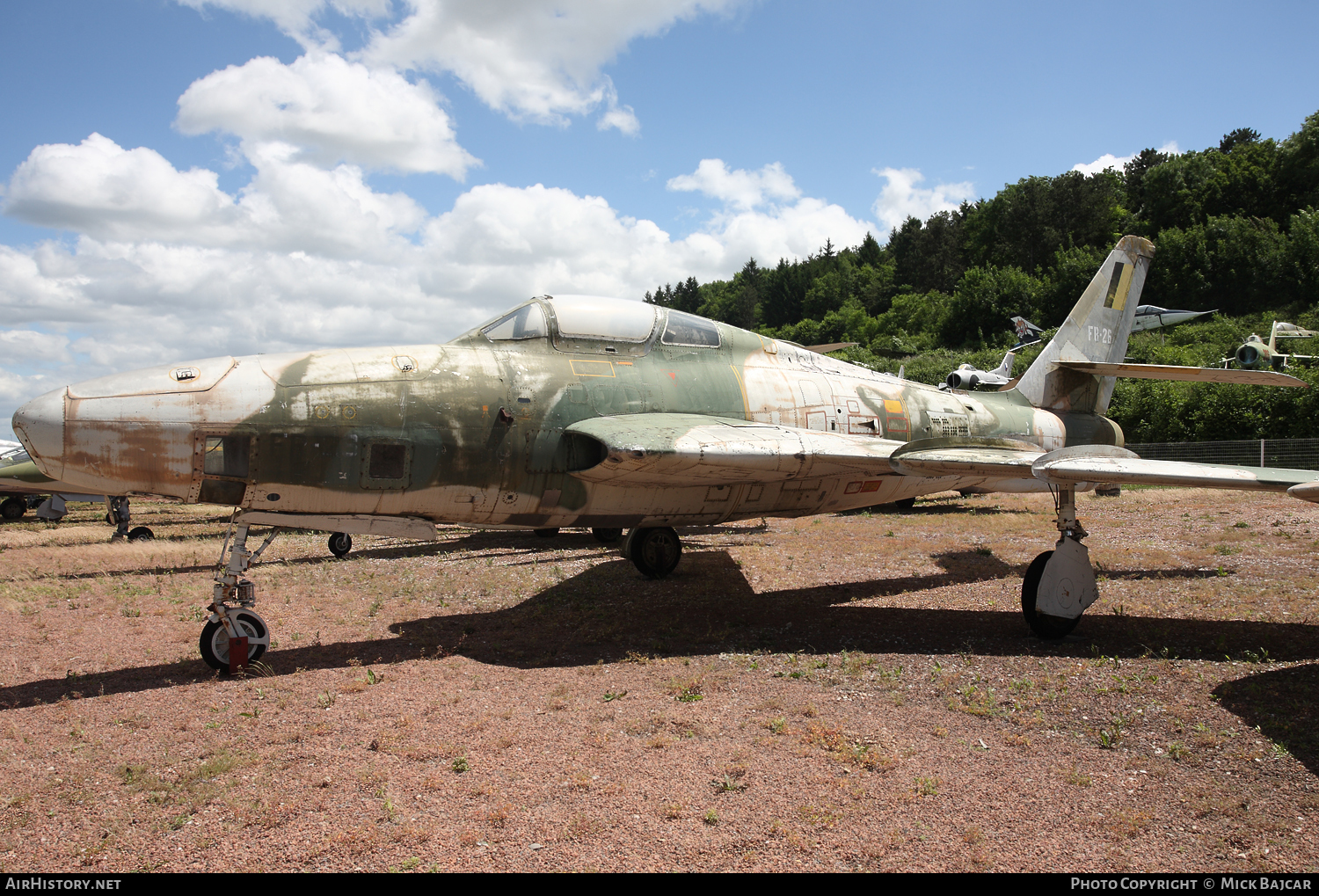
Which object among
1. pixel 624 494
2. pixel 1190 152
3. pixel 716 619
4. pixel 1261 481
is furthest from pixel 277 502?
pixel 1190 152

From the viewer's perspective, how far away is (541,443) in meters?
7.93

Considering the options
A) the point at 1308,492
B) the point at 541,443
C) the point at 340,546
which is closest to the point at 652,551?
the point at 541,443

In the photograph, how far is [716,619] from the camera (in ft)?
30.2

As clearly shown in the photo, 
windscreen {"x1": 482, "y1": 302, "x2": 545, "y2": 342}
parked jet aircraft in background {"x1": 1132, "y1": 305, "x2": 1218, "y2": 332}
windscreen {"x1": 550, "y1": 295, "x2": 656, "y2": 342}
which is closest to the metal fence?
parked jet aircraft in background {"x1": 1132, "y1": 305, "x2": 1218, "y2": 332}

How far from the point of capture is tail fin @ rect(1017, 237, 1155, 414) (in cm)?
1205

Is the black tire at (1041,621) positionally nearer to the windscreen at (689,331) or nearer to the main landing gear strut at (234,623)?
the windscreen at (689,331)

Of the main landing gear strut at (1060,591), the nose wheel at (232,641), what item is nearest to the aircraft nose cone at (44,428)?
the nose wheel at (232,641)

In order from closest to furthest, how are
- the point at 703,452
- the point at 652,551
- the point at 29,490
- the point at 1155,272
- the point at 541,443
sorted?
Result: 1. the point at 703,452
2. the point at 541,443
3. the point at 652,551
4. the point at 29,490
5. the point at 1155,272

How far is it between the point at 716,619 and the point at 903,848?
5327mm

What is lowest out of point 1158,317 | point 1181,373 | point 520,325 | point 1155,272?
point 1181,373

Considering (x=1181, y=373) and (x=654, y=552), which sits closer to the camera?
(x=1181, y=373)

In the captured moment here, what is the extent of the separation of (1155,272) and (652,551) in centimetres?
7047

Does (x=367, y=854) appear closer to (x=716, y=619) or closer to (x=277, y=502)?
(x=277, y=502)

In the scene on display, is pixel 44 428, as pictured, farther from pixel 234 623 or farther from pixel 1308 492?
pixel 1308 492
